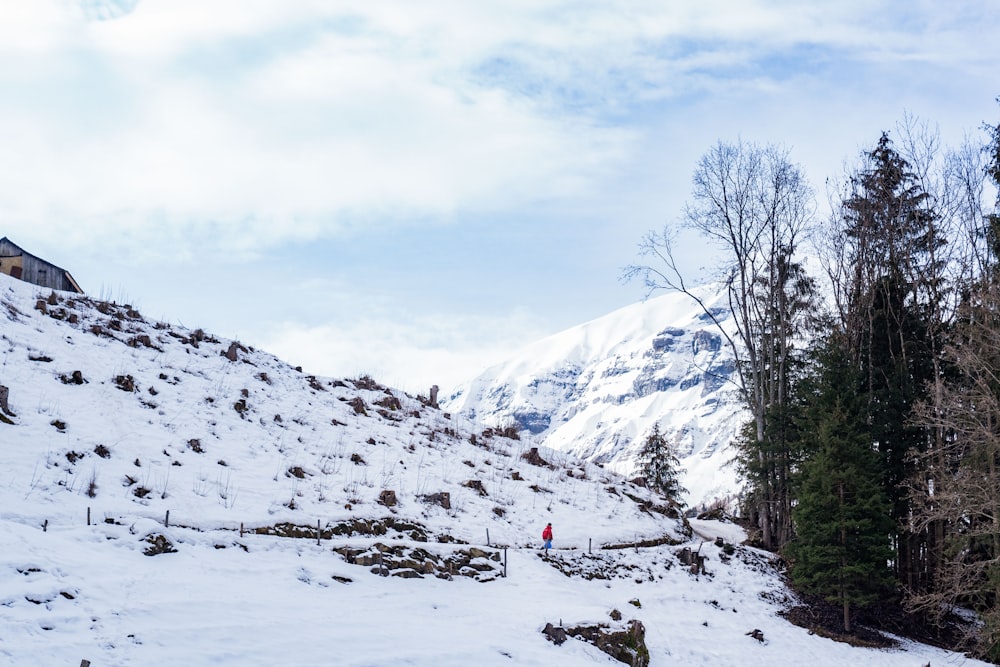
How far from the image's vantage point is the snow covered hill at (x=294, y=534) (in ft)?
35.8

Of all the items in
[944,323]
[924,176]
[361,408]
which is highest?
[924,176]

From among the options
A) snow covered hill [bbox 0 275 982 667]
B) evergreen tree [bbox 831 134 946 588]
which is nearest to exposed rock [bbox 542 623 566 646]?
snow covered hill [bbox 0 275 982 667]

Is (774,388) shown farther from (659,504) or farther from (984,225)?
(984,225)

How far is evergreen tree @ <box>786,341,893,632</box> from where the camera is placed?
21.8 m

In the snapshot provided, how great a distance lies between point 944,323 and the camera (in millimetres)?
24781

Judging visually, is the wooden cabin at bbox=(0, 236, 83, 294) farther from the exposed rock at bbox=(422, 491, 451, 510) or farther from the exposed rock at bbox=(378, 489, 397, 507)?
the exposed rock at bbox=(422, 491, 451, 510)

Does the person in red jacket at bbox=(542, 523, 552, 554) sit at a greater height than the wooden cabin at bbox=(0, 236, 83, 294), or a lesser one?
lesser

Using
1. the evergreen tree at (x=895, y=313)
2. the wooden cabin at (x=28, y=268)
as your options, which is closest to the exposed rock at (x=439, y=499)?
the evergreen tree at (x=895, y=313)

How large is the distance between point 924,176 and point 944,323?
6.26 m

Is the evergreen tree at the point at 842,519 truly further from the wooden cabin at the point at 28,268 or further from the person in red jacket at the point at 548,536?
the wooden cabin at the point at 28,268

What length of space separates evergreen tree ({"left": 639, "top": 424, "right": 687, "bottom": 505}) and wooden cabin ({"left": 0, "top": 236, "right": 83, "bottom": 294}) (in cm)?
3193

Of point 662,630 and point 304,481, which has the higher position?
point 304,481

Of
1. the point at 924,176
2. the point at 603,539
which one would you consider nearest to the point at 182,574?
the point at 603,539

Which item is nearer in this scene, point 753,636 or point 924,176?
point 753,636
